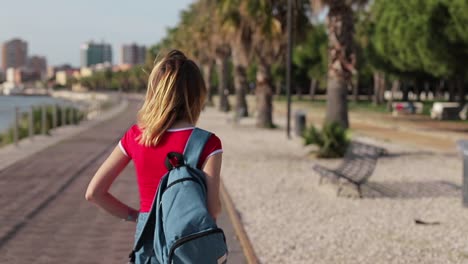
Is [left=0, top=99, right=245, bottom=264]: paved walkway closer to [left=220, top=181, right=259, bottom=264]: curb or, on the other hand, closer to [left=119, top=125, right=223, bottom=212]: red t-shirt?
[left=220, top=181, right=259, bottom=264]: curb

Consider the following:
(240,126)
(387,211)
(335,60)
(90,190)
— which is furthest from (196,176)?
(240,126)

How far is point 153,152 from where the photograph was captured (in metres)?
2.54

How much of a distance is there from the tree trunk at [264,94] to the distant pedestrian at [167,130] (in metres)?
25.7

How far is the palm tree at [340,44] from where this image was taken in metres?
18.2

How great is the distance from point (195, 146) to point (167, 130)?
0.12 m

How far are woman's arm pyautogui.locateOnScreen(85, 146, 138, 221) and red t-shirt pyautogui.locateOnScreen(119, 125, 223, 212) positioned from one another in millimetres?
44

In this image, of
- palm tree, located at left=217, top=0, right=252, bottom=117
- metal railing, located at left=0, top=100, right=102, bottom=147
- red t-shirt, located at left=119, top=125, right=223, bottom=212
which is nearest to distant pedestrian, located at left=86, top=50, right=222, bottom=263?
red t-shirt, located at left=119, top=125, right=223, bottom=212

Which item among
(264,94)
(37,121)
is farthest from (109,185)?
(264,94)

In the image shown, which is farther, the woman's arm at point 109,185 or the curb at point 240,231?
the curb at point 240,231

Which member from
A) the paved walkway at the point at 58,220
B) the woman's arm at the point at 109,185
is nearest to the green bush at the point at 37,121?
the paved walkway at the point at 58,220

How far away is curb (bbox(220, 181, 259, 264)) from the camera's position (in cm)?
Answer: 686

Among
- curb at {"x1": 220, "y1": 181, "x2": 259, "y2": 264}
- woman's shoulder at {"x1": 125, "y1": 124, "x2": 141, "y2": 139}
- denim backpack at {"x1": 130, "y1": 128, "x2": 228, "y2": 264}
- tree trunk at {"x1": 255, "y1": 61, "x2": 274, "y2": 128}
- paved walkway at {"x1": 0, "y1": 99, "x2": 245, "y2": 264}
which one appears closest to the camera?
denim backpack at {"x1": 130, "y1": 128, "x2": 228, "y2": 264}

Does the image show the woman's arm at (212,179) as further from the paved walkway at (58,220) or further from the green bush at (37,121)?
the green bush at (37,121)

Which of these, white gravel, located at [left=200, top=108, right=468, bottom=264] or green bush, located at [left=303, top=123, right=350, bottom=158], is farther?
green bush, located at [left=303, top=123, right=350, bottom=158]
